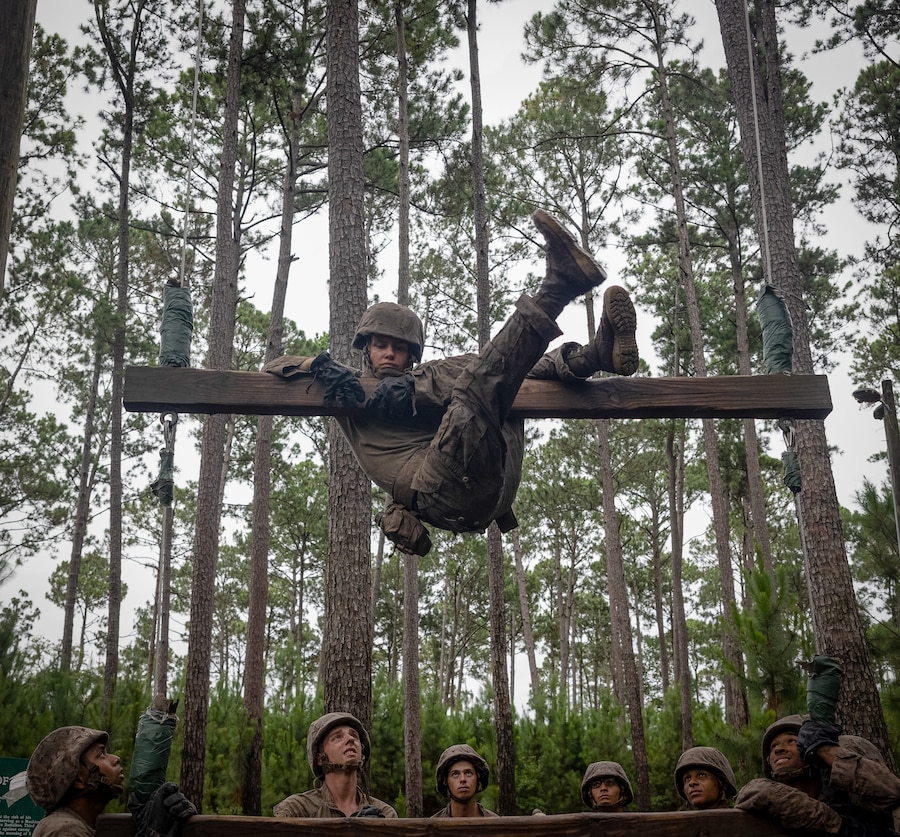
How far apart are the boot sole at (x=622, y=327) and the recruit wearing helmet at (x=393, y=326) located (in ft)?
2.93

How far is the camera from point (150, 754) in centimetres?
256

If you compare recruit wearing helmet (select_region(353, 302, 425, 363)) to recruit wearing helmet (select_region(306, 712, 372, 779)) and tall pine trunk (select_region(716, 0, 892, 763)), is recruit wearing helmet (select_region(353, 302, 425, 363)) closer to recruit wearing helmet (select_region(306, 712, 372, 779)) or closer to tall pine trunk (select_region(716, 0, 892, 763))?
recruit wearing helmet (select_region(306, 712, 372, 779))

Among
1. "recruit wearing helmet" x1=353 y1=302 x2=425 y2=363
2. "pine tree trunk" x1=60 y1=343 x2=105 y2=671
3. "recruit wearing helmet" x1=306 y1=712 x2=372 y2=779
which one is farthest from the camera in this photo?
"pine tree trunk" x1=60 y1=343 x2=105 y2=671

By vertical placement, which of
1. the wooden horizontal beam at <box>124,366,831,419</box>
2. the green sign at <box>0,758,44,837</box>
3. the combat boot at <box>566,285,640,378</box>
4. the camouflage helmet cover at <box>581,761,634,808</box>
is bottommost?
the green sign at <box>0,758,44,837</box>

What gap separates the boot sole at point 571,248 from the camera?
2.96m

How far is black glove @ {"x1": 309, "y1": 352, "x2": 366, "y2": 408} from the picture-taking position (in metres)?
3.35

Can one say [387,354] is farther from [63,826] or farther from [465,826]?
[63,826]

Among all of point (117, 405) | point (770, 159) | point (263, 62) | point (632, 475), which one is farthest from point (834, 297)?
point (117, 405)

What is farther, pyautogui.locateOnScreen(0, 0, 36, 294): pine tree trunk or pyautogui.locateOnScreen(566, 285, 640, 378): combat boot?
pyautogui.locateOnScreen(566, 285, 640, 378): combat boot

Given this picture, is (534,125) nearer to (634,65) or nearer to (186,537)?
(634,65)

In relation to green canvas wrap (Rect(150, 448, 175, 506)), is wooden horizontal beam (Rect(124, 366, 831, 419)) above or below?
above

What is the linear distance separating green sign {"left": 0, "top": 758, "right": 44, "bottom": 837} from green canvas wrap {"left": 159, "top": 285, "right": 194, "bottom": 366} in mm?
3358

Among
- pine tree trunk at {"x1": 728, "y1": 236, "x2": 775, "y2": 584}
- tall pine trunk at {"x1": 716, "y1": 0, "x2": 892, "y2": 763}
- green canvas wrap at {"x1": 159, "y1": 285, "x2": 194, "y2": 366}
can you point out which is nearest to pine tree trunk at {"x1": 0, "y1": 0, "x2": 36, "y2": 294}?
green canvas wrap at {"x1": 159, "y1": 285, "x2": 194, "y2": 366}

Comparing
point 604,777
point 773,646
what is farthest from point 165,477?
point 773,646
